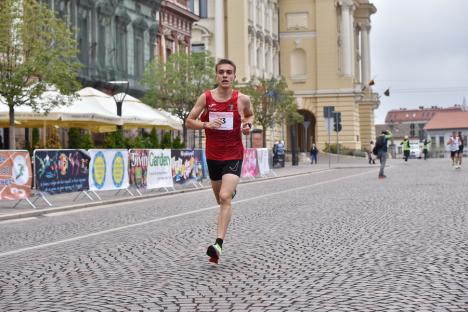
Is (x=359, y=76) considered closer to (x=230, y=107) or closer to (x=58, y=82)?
(x=58, y=82)

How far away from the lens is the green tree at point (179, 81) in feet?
139

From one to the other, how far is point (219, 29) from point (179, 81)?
27380 millimetres

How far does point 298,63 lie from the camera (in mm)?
85312

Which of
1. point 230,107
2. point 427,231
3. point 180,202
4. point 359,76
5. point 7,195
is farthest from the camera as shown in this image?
point 359,76

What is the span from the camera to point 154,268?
29.9 ft

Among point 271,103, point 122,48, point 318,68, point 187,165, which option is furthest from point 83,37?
point 318,68

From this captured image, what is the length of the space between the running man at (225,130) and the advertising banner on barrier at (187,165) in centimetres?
1746

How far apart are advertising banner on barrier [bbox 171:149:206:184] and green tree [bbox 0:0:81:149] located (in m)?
3.44

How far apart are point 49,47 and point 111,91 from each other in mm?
14237

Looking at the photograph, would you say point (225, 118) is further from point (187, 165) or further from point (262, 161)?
point (262, 161)

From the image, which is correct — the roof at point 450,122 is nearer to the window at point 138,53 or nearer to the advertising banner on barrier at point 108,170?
the window at point 138,53

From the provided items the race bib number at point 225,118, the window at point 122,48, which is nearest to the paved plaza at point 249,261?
the race bib number at point 225,118

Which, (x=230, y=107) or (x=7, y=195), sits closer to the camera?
(x=230, y=107)

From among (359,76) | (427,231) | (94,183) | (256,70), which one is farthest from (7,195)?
(359,76)
